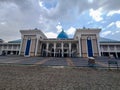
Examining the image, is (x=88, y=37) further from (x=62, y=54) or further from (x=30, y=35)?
(x=30, y=35)

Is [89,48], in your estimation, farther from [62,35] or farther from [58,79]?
[58,79]

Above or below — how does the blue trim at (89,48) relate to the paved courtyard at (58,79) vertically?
above

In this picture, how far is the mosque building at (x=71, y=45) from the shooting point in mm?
44156

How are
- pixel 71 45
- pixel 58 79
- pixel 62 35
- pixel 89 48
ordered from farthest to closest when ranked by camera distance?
pixel 62 35
pixel 71 45
pixel 89 48
pixel 58 79

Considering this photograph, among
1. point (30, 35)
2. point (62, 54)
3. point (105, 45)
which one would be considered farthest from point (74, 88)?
point (105, 45)

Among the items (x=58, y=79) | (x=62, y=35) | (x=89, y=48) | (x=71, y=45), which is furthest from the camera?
(x=62, y=35)

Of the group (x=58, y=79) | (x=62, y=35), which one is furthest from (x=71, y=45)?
(x=58, y=79)

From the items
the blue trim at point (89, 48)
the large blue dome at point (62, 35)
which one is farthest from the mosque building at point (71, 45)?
the large blue dome at point (62, 35)

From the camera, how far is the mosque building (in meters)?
44.2

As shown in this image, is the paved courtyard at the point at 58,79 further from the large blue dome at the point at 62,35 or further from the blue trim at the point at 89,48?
the large blue dome at the point at 62,35

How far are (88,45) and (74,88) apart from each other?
135ft

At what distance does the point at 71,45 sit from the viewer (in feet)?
174

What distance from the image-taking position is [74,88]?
4.99 metres

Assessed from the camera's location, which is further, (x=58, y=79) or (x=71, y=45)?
(x=71, y=45)
